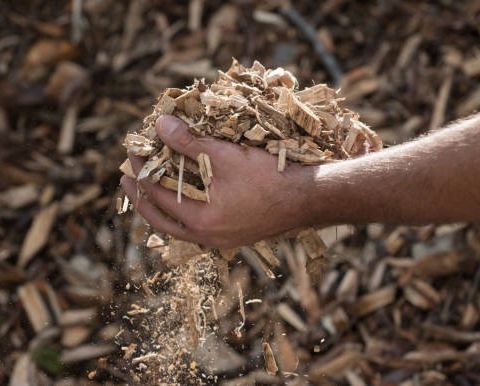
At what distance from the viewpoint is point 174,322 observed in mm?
2248

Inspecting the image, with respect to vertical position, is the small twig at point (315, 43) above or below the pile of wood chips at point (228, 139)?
below

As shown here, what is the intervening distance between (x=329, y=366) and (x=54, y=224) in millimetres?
1361

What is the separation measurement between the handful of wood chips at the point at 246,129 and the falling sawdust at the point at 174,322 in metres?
0.17

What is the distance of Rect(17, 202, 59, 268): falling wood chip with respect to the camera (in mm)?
3592

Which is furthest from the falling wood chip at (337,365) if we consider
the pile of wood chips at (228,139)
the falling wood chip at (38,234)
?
the falling wood chip at (38,234)

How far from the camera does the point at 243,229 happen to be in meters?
1.78

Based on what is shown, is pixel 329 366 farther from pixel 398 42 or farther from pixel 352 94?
pixel 398 42

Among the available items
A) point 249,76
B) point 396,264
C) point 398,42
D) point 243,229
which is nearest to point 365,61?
point 398,42

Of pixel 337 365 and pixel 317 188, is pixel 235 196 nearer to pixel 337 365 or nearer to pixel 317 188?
pixel 317 188

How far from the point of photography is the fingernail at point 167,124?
1.79 m

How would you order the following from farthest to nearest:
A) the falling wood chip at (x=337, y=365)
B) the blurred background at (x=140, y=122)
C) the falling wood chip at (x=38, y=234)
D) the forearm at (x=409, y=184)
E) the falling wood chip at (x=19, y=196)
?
the falling wood chip at (x=19, y=196) < the falling wood chip at (x=38, y=234) < the blurred background at (x=140, y=122) < the falling wood chip at (x=337, y=365) < the forearm at (x=409, y=184)

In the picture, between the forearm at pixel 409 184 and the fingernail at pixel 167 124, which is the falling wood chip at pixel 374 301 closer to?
the forearm at pixel 409 184

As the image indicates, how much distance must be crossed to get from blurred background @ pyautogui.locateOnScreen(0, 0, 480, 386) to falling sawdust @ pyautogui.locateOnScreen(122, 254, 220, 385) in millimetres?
663

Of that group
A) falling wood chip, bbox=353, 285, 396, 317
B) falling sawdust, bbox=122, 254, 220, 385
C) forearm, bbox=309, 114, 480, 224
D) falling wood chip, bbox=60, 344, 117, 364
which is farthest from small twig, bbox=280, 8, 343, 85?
forearm, bbox=309, 114, 480, 224
